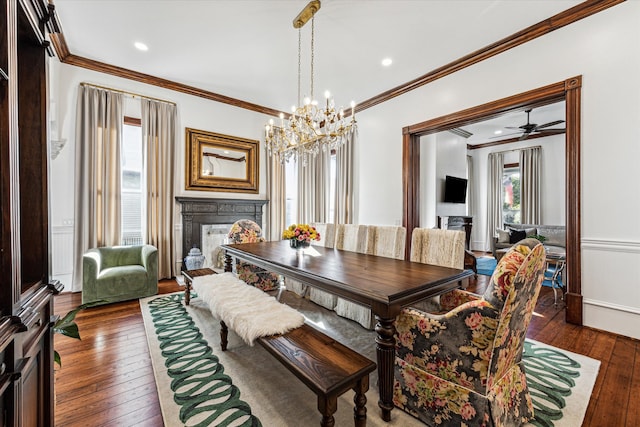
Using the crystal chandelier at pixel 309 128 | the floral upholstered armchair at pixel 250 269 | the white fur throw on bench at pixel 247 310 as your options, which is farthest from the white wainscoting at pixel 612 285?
the floral upholstered armchair at pixel 250 269

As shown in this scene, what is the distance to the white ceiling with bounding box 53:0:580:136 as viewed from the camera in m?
2.67

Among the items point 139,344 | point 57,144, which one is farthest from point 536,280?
point 57,144

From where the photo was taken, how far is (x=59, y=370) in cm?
191

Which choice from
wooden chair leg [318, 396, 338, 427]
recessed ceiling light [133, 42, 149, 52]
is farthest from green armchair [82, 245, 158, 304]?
wooden chair leg [318, 396, 338, 427]

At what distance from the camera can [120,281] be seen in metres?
3.24

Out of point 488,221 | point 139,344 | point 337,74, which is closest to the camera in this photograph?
point 139,344

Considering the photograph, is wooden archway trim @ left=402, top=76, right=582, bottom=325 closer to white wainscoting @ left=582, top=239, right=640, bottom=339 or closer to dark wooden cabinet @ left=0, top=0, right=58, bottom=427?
white wainscoting @ left=582, top=239, right=640, bottom=339

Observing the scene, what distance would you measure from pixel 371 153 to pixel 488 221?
4928 mm

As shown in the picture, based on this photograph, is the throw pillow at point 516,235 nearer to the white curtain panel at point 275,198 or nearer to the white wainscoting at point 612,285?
the white wainscoting at point 612,285

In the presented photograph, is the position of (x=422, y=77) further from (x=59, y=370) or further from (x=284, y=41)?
(x=59, y=370)

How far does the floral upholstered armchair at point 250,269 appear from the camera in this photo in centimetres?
361

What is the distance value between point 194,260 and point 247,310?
9.30 feet

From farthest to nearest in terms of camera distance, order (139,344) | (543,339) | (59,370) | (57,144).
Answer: (57,144)
(543,339)
(139,344)
(59,370)

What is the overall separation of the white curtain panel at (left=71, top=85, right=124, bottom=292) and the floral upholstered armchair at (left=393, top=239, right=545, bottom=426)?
422cm
